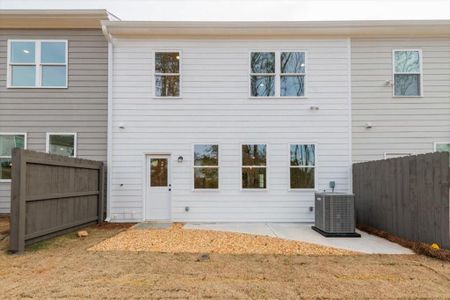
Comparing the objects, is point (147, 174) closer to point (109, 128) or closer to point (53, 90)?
point (109, 128)

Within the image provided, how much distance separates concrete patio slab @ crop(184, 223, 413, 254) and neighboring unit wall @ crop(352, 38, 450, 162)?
8.94 feet

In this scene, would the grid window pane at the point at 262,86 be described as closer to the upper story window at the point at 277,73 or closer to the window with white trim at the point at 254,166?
the upper story window at the point at 277,73

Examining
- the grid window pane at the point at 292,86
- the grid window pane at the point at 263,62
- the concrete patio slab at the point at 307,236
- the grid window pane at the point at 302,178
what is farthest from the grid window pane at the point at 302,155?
the grid window pane at the point at 263,62

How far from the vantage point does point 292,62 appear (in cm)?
838

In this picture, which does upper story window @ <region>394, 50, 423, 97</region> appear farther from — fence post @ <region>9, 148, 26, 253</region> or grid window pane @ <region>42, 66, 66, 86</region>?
grid window pane @ <region>42, 66, 66, 86</region>

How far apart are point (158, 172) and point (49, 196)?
2955mm

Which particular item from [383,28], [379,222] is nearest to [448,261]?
[379,222]

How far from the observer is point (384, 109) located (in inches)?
327

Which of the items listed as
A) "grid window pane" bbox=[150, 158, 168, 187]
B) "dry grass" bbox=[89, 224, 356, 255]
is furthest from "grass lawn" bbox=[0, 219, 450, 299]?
"grid window pane" bbox=[150, 158, 168, 187]

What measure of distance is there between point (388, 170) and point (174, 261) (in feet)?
16.0

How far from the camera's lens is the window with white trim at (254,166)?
320 inches

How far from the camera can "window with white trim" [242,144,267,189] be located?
8.14 meters

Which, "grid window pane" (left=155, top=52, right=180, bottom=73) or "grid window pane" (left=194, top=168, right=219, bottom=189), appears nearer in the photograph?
"grid window pane" (left=194, top=168, right=219, bottom=189)

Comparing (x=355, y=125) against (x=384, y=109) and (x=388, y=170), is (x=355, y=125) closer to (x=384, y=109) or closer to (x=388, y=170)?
(x=384, y=109)
